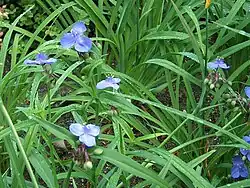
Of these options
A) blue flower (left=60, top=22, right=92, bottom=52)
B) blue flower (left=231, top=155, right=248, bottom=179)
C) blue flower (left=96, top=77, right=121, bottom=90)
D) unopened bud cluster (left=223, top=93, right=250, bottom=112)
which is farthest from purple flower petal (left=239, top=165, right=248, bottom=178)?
blue flower (left=60, top=22, right=92, bottom=52)

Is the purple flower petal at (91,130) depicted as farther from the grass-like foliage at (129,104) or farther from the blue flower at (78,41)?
the blue flower at (78,41)

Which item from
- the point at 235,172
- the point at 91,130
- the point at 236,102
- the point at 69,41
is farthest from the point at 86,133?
the point at 235,172

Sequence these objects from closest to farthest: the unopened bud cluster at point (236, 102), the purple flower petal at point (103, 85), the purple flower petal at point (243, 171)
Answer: the purple flower petal at point (103, 85) < the unopened bud cluster at point (236, 102) < the purple flower petal at point (243, 171)

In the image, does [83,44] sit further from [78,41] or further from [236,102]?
[236,102]

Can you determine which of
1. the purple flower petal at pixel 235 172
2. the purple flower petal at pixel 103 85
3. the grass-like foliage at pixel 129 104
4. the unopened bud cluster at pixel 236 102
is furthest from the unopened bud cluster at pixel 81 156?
the purple flower petal at pixel 235 172

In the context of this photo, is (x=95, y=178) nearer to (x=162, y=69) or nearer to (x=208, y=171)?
(x=208, y=171)

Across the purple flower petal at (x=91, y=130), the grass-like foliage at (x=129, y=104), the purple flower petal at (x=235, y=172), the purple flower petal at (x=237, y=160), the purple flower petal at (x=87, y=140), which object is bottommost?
the purple flower petal at (x=235, y=172)

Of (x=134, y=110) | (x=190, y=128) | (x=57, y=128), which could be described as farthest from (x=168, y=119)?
(x=57, y=128)
